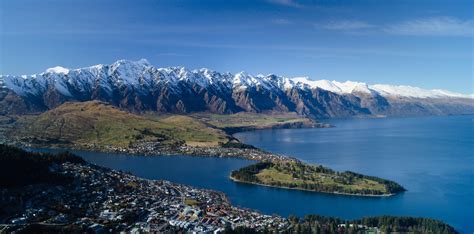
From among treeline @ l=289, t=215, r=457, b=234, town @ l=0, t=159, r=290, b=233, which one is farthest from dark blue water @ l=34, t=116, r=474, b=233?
town @ l=0, t=159, r=290, b=233

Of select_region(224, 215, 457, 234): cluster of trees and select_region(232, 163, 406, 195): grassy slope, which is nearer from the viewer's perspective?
select_region(224, 215, 457, 234): cluster of trees

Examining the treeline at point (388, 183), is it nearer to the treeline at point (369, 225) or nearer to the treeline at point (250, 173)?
the treeline at point (250, 173)

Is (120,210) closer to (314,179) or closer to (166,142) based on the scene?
(314,179)

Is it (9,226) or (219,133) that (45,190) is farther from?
(219,133)

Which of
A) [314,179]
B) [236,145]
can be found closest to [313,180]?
[314,179]

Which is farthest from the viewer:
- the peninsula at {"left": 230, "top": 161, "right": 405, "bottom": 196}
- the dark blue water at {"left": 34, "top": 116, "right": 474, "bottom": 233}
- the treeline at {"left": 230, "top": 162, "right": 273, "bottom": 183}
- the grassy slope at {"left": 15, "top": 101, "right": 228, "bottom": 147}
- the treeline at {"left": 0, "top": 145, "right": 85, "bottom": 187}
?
the grassy slope at {"left": 15, "top": 101, "right": 228, "bottom": 147}

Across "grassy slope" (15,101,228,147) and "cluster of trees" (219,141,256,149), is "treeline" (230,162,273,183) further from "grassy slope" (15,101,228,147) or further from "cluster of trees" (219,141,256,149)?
"grassy slope" (15,101,228,147)
